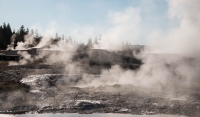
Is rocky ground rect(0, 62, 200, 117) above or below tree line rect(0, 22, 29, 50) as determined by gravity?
below

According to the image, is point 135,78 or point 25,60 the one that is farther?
point 25,60

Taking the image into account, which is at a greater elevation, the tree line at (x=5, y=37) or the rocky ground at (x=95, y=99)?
the tree line at (x=5, y=37)

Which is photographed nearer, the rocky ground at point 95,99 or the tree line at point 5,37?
the rocky ground at point 95,99

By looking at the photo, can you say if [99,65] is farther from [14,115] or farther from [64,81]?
[14,115]

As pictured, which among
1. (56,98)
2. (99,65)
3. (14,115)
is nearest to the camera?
(14,115)

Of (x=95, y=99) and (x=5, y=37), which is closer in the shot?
(x=95, y=99)

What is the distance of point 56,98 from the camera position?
587 inches

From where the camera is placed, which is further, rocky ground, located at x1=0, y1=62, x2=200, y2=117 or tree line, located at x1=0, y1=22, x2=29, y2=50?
tree line, located at x1=0, y1=22, x2=29, y2=50

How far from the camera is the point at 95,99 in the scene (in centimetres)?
1463

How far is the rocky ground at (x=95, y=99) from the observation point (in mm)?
12789

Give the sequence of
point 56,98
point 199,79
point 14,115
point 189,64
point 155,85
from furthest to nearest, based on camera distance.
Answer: point 189,64, point 199,79, point 155,85, point 56,98, point 14,115

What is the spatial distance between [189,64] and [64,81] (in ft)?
47.5

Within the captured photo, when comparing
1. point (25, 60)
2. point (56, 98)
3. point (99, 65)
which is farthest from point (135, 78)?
point (25, 60)

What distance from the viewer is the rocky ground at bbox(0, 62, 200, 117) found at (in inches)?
504
